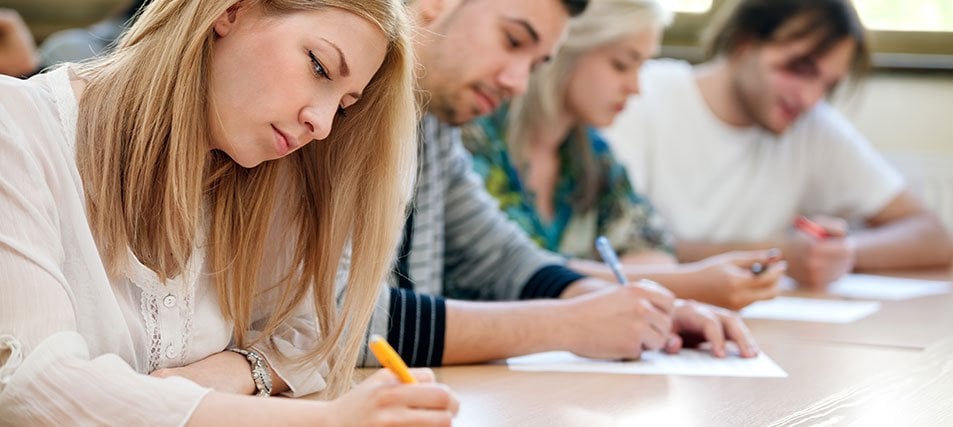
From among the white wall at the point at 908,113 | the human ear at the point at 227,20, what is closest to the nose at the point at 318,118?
the human ear at the point at 227,20

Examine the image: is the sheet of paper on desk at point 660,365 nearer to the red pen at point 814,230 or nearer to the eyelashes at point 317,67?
the eyelashes at point 317,67

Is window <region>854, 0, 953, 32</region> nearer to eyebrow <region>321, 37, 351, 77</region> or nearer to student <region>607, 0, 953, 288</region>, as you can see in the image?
student <region>607, 0, 953, 288</region>

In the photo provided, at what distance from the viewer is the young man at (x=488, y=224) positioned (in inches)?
57.7

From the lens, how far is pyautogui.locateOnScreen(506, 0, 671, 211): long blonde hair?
2.32m

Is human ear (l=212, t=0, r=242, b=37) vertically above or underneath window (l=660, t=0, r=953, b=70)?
above

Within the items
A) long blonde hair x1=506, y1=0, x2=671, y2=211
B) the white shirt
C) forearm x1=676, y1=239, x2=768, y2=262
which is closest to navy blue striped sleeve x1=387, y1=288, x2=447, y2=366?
long blonde hair x1=506, y1=0, x2=671, y2=211

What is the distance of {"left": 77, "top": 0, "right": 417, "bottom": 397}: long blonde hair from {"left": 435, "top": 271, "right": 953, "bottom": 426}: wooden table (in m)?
0.18

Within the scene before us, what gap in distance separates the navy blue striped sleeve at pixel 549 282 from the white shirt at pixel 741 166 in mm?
1048

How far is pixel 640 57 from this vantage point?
232 cm

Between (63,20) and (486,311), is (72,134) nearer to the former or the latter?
(486,311)

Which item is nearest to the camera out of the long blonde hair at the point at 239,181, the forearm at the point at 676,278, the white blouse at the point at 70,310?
the white blouse at the point at 70,310

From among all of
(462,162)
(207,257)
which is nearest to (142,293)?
(207,257)

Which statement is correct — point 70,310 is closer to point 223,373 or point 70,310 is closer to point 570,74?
point 223,373

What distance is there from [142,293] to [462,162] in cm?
83
